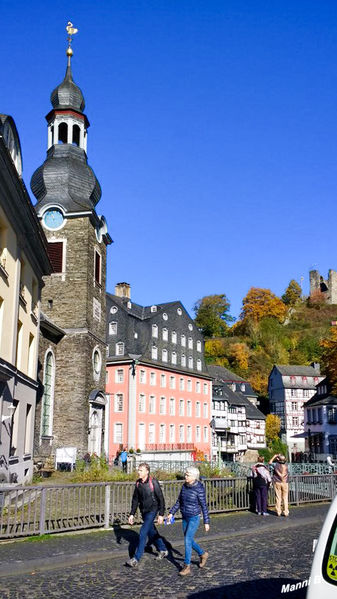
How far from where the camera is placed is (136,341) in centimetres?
5381

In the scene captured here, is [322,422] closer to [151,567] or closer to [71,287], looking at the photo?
[71,287]

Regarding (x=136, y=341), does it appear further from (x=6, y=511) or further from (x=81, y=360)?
(x=6, y=511)

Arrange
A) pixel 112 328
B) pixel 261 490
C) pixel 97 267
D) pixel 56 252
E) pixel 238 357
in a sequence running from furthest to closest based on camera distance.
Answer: pixel 238 357, pixel 112 328, pixel 97 267, pixel 56 252, pixel 261 490

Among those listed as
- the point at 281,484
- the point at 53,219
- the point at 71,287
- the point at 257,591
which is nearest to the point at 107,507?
the point at 281,484

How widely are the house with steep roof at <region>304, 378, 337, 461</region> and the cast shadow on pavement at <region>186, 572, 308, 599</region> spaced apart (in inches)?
2136

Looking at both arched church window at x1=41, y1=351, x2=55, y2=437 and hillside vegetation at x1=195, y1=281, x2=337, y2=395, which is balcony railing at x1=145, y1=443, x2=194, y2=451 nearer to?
arched church window at x1=41, y1=351, x2=55, y2=437

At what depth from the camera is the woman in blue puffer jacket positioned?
8531 mm

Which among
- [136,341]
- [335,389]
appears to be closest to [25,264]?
[335,389]

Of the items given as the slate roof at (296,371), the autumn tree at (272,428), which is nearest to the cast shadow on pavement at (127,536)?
the autumn tree at (272,428)

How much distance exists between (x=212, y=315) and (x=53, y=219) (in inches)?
3174

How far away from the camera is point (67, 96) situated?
3684 centimetres

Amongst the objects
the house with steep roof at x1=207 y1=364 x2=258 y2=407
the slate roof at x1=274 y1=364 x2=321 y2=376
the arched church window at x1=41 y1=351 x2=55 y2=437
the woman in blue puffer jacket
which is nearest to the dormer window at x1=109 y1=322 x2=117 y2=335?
the arched church window at x1=41 y1=351 x2=55 y2=437

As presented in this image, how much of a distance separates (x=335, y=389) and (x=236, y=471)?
51.0 feet

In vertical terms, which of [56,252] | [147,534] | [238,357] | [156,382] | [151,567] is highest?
[238,357]
